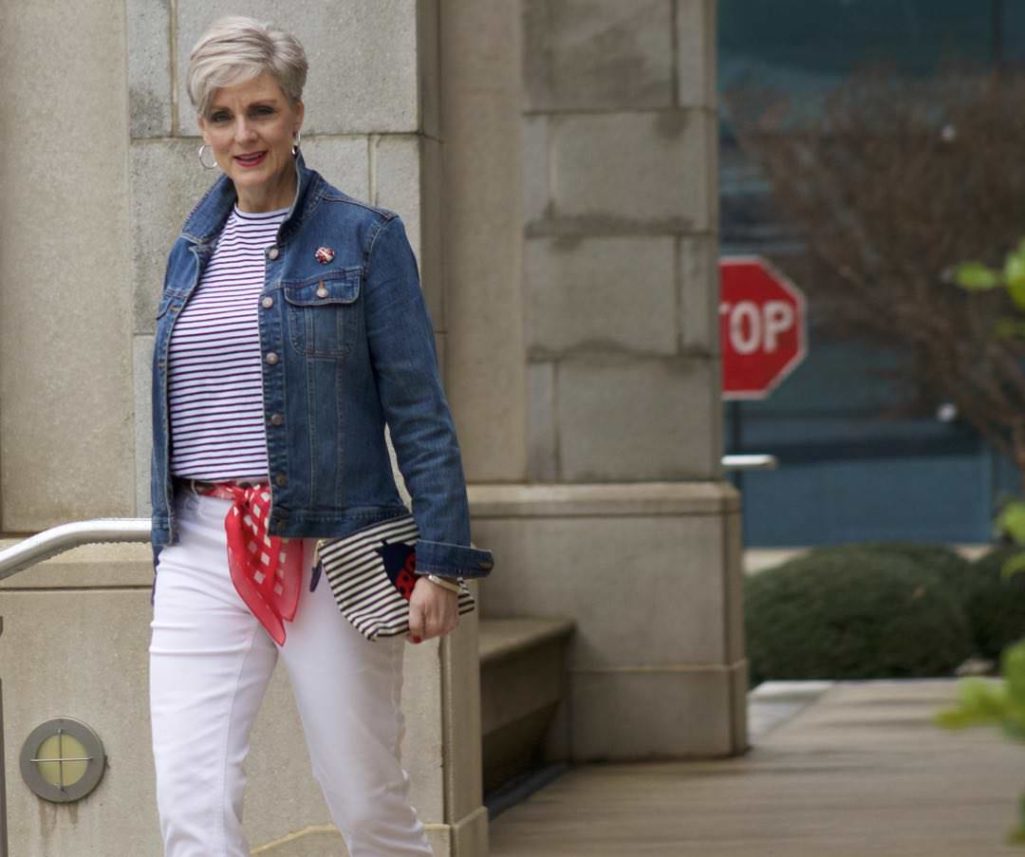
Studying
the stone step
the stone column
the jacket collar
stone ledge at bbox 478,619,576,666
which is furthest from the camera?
the stone column

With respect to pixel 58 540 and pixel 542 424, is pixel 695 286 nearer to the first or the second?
pixel 542 424

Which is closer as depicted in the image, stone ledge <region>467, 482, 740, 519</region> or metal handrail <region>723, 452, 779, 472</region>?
stone ledge <region>467, 482, 740, 519</region>

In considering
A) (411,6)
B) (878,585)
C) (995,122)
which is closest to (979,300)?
(995,122)

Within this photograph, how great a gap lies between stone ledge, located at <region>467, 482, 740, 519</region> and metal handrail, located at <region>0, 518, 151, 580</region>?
15.9 feet

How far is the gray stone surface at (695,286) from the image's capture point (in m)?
9.92

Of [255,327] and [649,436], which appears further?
[649,436]

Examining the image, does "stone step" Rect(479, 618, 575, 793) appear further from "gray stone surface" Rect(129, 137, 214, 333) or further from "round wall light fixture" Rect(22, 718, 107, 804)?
"gray stone surface" Rect(129, 137, 214, 333)

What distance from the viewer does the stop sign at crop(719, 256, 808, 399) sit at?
12.5 meters

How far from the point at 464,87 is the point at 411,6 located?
3.60 meters

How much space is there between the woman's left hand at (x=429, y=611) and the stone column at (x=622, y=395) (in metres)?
5.48

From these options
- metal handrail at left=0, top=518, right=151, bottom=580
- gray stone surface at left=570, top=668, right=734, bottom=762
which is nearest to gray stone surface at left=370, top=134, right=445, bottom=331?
metal handrail at left=0, top=518, right=151, bottom=580

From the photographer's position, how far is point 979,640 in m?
16.8

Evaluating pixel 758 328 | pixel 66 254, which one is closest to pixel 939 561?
pixel 758 328

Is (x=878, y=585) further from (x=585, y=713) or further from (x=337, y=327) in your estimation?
(x=337, y=327)
